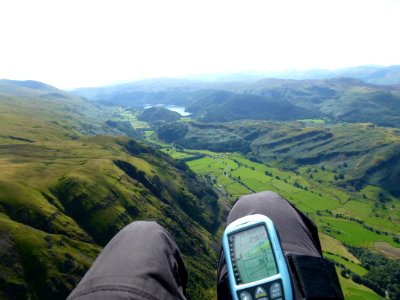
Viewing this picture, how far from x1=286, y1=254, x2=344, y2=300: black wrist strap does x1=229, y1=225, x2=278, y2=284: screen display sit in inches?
11.4

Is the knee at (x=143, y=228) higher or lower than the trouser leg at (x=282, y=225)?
higher

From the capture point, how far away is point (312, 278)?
402cm

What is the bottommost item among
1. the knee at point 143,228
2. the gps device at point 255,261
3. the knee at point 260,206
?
the gps device at point 255,261

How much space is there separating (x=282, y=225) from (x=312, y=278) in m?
1.30

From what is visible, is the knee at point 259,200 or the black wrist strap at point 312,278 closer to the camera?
the black wrist strap at point 312,278

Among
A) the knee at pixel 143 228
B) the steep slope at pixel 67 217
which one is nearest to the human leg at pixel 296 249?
the knee at pixel 143 228

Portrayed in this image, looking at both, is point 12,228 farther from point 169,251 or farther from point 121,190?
point 169,251

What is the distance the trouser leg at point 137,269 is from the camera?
11.8ft

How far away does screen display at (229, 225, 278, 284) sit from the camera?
4.50 m

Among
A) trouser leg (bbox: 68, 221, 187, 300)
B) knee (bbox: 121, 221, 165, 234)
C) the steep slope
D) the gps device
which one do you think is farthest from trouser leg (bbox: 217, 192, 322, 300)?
the steep slope

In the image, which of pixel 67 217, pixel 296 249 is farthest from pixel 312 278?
pixel 67 217

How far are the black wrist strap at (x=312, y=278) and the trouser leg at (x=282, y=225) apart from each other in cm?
34

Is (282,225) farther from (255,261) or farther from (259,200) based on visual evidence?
(255,261)

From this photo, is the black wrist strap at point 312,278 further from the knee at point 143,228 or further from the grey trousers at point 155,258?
the knee at point 143,228
